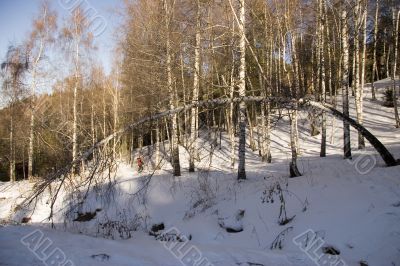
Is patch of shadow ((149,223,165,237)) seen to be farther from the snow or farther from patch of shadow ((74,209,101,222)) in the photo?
patch of shadow ((74,209,101,222))

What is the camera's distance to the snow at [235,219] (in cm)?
458

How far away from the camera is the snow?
458 centimetres

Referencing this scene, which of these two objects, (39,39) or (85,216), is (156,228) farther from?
(39,39)

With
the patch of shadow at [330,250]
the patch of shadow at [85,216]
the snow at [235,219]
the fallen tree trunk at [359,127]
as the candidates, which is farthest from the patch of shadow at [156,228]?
the fallen tree trunk at [359,127]

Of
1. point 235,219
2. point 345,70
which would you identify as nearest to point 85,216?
point 235,219

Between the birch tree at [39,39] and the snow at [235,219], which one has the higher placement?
the birch tree at [39,39]

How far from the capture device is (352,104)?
24312mm

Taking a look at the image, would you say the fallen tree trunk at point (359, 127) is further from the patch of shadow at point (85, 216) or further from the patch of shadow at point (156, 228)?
the patch of shadow at point (85, 216)

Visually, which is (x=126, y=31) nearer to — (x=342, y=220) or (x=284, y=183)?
(x=284, y=183)

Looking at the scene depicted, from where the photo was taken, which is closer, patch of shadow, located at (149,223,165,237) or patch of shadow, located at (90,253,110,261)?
patch of shadow, located at (90,253,110,261)

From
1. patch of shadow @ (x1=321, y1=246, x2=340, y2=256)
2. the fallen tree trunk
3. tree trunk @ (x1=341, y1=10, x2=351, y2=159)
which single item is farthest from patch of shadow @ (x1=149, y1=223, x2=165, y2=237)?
tree trunk @ (x1=341, y1=10, x2=351, y2=159)

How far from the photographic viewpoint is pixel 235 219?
25.2 ft

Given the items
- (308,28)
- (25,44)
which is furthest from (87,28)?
(308,28)

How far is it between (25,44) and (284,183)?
18385 millimetres
